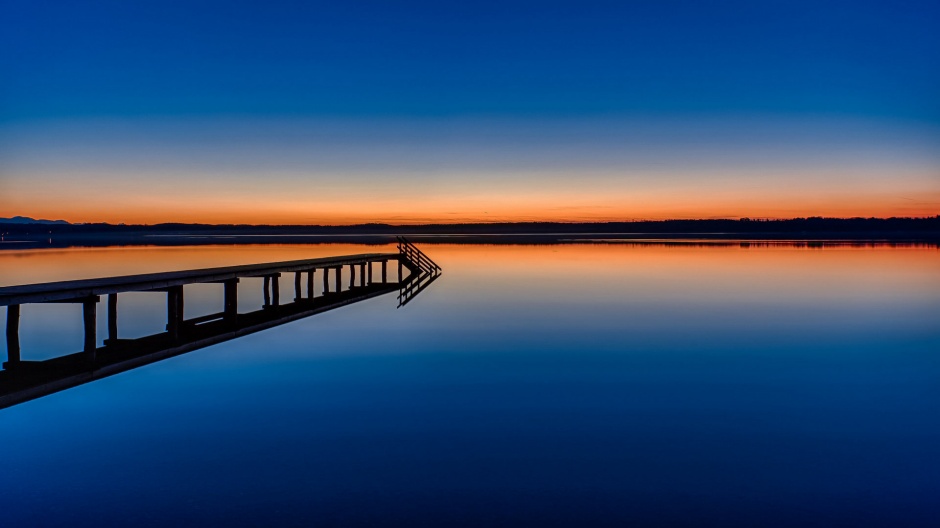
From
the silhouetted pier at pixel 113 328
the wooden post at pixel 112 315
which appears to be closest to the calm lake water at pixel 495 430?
the silhouetted pier at pixel 113 328

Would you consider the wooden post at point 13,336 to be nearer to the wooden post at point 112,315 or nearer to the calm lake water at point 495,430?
the calm lake water at point 495,430

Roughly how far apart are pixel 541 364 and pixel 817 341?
29.2ft

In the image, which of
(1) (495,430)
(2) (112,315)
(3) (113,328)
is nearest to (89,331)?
(2) (112,315)

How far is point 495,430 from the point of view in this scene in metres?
10.4

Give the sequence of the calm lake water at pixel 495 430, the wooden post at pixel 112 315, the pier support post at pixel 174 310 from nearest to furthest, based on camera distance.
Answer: the calm lake water at pixel 495 430
the wooden post at pixel 112 315
the pier support post at pixel 174 310

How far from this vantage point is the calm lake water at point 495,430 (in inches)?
305

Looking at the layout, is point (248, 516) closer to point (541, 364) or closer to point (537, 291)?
point (541, 364)

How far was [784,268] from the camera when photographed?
47.7 meters

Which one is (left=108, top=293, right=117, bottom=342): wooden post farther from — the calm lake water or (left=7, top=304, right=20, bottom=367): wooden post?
(left=7, top=304, right=20, bottom=367): wooden post

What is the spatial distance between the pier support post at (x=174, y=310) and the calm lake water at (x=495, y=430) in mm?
911

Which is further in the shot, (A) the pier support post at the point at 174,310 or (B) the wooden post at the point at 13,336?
(A) the pier support post at the point at 174,310

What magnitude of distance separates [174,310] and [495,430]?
8626 millimetres

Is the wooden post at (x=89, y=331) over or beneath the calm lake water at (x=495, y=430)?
over

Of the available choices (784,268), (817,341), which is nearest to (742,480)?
(817,341)
